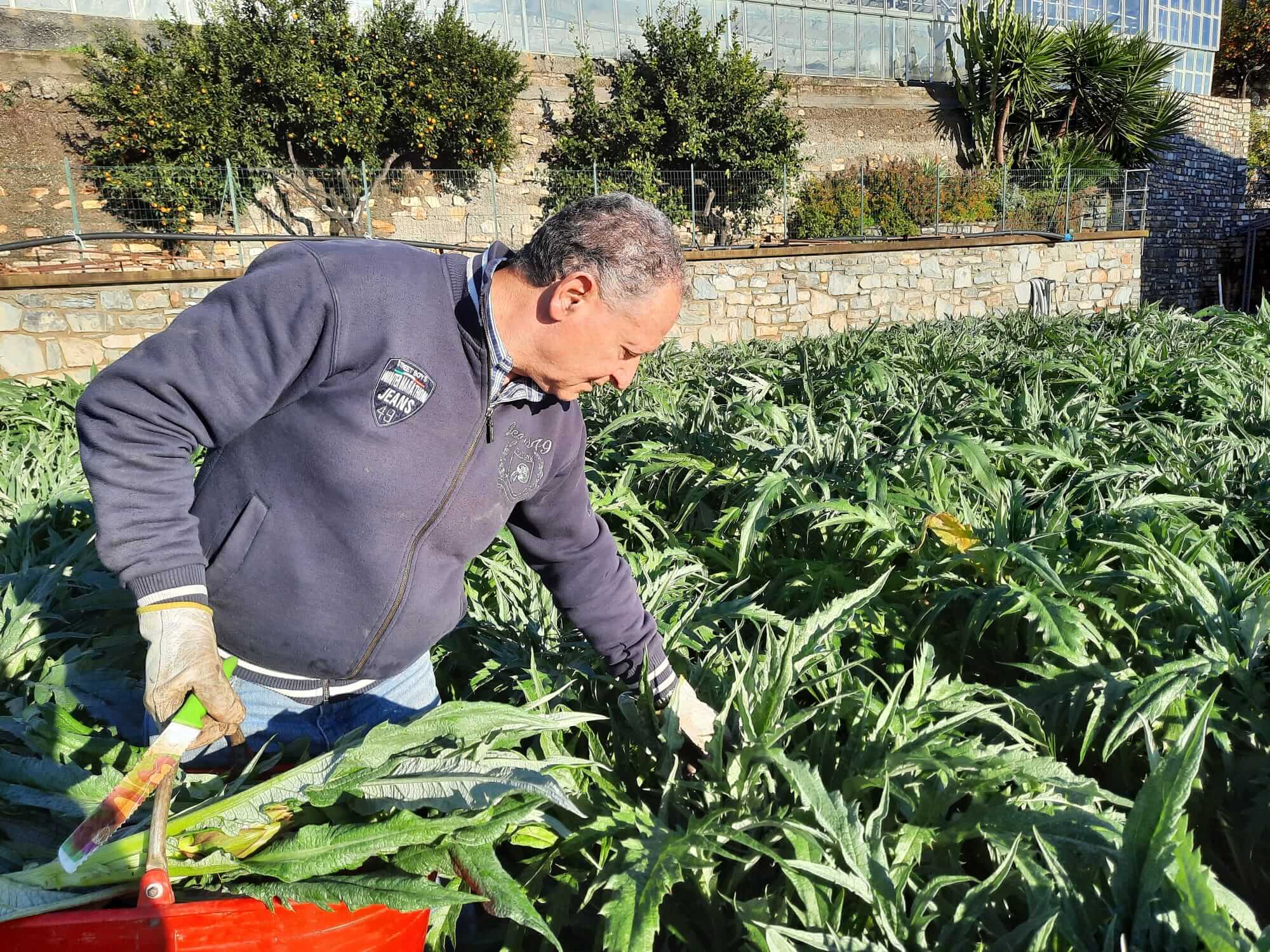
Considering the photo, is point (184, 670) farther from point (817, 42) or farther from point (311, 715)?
point (817, 42)

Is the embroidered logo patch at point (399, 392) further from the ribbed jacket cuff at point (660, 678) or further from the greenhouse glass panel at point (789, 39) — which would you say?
the greenhouse glass panel at point (789, 39)

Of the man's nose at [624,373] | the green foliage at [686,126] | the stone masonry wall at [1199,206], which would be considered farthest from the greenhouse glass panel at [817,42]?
the man's nose at [624,373]

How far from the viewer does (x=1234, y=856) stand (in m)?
1.76

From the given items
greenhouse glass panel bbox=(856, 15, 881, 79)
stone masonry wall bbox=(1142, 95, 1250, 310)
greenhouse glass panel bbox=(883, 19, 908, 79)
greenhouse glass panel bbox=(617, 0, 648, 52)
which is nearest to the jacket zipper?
greenhouse glass panel bbox=(617, 0, 648, 52)

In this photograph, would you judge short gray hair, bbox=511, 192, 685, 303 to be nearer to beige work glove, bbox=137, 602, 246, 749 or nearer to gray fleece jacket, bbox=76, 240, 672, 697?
gray fleece jacket, bbox=76, 240, 672, 697

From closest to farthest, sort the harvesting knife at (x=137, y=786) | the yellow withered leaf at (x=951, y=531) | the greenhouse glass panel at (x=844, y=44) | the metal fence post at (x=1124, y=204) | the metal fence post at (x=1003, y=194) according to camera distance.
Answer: the harvesting knife at (x=137, y=786) → the yellow withered leaf at (x=951, y=531) → the metal fence post at (x=1003, y=194) → the metal fence post at (x=1124, y=204) → the greenhouse glass panel at (x=844, y=44)

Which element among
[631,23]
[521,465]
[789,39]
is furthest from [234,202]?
[789,39]

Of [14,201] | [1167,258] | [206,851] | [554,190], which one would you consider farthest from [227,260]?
[1167,258]

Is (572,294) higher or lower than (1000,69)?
lower

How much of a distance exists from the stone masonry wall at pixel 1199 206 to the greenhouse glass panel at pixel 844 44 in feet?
27.9

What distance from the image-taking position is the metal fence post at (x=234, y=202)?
1116 centimetres

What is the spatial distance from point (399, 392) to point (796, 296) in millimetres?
12125

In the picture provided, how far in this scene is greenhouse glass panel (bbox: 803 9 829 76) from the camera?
2052cm

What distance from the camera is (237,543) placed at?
172 cm
